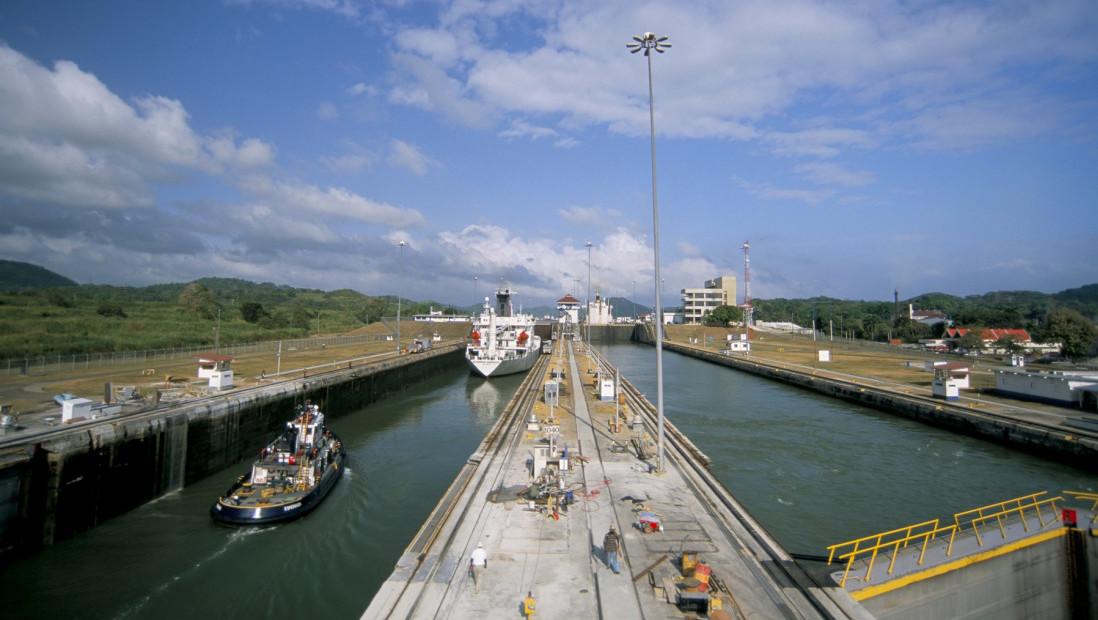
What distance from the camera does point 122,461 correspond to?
20.4 meters

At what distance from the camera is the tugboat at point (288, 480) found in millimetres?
18203

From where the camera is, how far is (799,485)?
2219 cm

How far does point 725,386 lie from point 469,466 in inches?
1608

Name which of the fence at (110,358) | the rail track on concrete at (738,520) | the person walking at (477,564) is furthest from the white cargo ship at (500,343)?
the person walking at (477,564)

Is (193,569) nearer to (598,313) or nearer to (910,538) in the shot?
(910,538)

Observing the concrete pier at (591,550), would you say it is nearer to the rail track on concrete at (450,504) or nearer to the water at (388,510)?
the rail track on concrete at (450,504)

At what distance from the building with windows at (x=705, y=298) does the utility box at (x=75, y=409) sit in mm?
163668

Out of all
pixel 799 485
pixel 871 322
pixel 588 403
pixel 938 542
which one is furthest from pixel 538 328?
pixel 938 542

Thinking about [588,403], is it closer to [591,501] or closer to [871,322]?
[591,501]

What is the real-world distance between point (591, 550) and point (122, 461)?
1968 cm

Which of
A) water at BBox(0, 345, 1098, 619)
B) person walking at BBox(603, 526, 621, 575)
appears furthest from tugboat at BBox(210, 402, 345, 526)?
person walking at BBox(603, 526, 621, 575)

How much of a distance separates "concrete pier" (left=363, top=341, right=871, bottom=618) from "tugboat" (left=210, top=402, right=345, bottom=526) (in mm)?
6409

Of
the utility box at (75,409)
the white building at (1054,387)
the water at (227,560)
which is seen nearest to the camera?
the water at (227,560)

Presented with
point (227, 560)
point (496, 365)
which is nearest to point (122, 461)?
point (227, 560)
